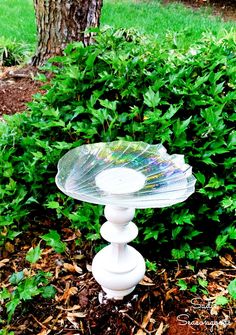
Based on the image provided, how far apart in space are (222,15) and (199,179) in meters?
10.0

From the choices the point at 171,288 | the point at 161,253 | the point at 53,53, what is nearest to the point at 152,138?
the point at 161,253

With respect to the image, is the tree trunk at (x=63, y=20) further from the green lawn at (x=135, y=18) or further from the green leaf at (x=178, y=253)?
the green leaf at (x=178, y=253)

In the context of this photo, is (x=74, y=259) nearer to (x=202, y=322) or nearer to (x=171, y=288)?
(x=171, y=288)

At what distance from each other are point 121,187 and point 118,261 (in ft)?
1.39

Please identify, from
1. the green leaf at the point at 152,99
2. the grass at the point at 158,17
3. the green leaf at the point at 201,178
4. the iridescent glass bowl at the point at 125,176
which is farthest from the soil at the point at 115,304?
the grass at the point at 158,17

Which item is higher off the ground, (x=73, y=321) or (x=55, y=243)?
(x=55, y=243)

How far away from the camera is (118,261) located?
2246mm

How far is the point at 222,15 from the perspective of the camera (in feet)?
38.6

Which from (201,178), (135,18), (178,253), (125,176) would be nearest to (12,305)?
(125,176)

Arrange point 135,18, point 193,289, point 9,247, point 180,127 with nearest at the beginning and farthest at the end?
point 193,289
point 180,127
point 9,247
point 135,18

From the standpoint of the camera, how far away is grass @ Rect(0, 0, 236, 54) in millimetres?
8469

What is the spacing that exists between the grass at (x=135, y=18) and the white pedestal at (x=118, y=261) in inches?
221

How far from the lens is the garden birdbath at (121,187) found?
1.99 metres

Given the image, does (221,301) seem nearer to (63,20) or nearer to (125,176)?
(125,176)
